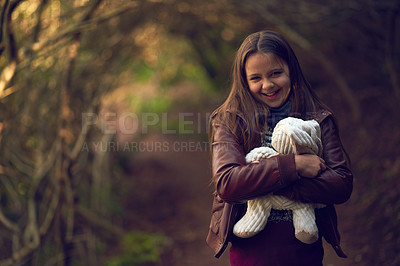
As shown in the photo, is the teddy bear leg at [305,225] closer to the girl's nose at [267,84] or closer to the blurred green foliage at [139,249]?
the girl's nose at [267,84]

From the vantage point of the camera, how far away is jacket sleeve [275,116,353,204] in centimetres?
181

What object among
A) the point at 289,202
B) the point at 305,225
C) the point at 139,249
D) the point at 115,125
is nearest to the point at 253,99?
the point at 289,202

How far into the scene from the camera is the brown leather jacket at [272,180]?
179 centimetres

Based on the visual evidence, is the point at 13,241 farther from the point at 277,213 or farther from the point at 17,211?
the point at 277,213

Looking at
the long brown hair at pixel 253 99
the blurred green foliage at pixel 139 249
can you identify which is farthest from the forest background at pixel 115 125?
the long brown hair at pixel 253 99

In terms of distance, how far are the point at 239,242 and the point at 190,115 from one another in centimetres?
1125

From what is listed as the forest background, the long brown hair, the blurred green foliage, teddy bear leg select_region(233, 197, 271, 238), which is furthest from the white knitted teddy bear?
the blurred green foliage

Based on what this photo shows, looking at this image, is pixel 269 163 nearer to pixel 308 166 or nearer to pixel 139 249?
pixel 308 166

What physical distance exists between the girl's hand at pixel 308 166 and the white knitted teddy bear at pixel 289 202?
0.13 feet

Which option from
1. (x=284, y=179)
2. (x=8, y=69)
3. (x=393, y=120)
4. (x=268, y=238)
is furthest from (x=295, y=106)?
(x=393, y=120)

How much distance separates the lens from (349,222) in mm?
5465

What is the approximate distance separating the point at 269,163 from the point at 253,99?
0.36 meters

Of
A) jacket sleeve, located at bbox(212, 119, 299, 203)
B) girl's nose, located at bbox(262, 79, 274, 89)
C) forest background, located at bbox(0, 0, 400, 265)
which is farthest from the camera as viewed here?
forest background, located at bbox(0, 0, 400, 265)

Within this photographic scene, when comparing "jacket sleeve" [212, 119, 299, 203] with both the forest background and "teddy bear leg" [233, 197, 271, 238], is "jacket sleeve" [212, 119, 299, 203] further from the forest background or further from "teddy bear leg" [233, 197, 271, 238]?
the forest background
